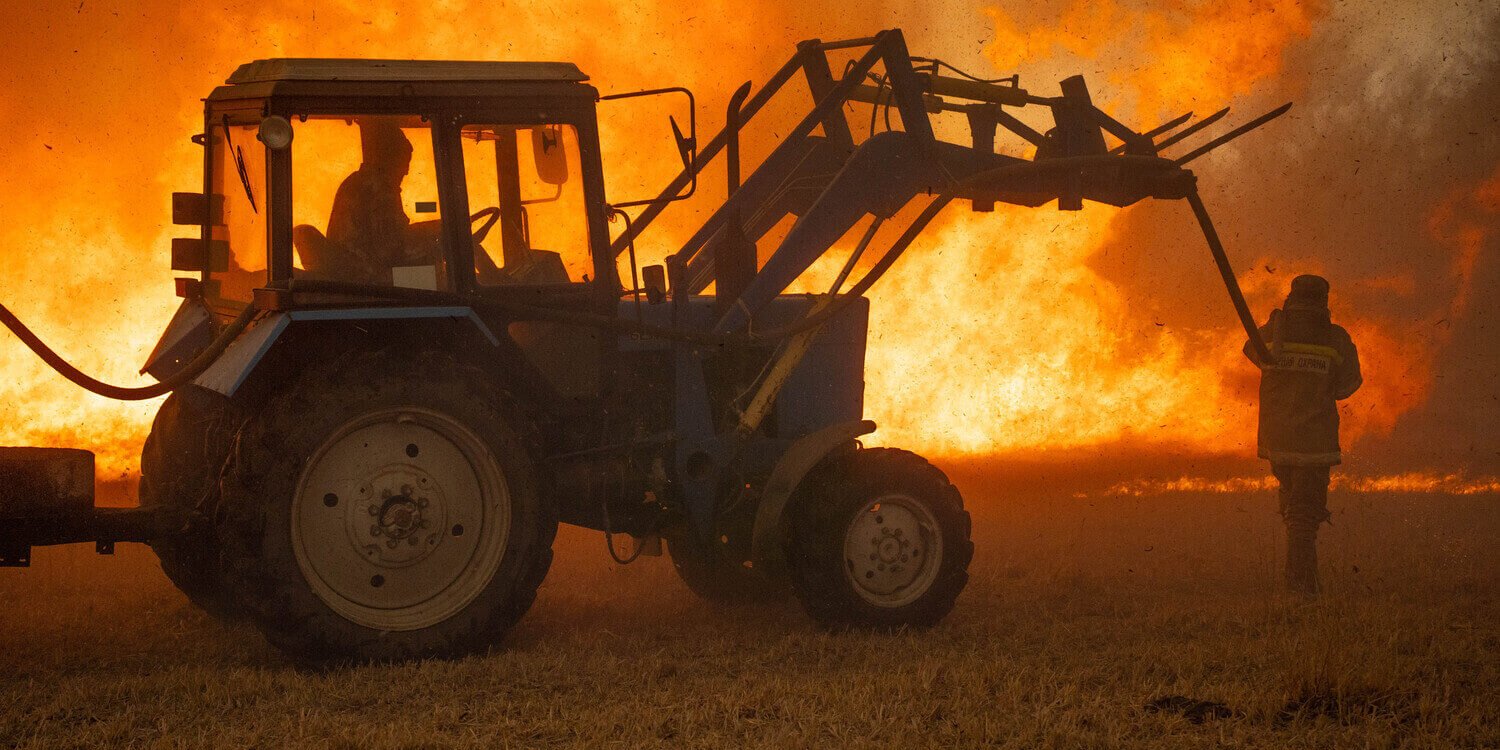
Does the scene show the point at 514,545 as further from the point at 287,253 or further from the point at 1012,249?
the point at 1012,249

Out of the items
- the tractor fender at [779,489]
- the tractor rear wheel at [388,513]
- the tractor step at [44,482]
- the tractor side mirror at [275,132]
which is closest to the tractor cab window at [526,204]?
the tractor rear wheel at [388,513]

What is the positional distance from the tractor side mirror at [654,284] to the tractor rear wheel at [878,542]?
1288 mm

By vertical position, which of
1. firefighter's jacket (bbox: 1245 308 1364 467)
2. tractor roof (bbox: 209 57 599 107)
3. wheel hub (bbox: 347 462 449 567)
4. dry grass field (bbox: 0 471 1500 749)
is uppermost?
tractor roof (bbox: 209 57 599 107)

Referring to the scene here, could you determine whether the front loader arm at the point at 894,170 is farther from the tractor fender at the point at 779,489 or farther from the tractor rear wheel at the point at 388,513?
the tractor rear wheel at the point at 388,513

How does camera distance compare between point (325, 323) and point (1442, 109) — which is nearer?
point (325, 323)

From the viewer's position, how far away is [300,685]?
Result: 22.3ft

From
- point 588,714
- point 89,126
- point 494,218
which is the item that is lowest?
point 588,714

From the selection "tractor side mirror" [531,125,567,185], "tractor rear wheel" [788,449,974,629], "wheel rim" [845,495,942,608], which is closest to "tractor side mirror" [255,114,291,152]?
"tractor side mirror" [531,125,567,185]

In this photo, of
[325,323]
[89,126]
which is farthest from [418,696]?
[89,126]

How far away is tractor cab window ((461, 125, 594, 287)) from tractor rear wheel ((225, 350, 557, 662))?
0.70 meters

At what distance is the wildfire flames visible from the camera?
13.6 m

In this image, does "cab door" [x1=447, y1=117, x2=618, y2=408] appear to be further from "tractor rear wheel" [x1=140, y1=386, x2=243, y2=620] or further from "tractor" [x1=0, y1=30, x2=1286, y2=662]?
"tractor rear wheel" [x1=140, y1=386, x2=243, y2=620]

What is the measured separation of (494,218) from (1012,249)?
327 inches

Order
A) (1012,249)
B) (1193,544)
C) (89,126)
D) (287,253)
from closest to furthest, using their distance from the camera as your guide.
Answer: (287,253) < (1193,544) < (89,126) < (1012,249)
